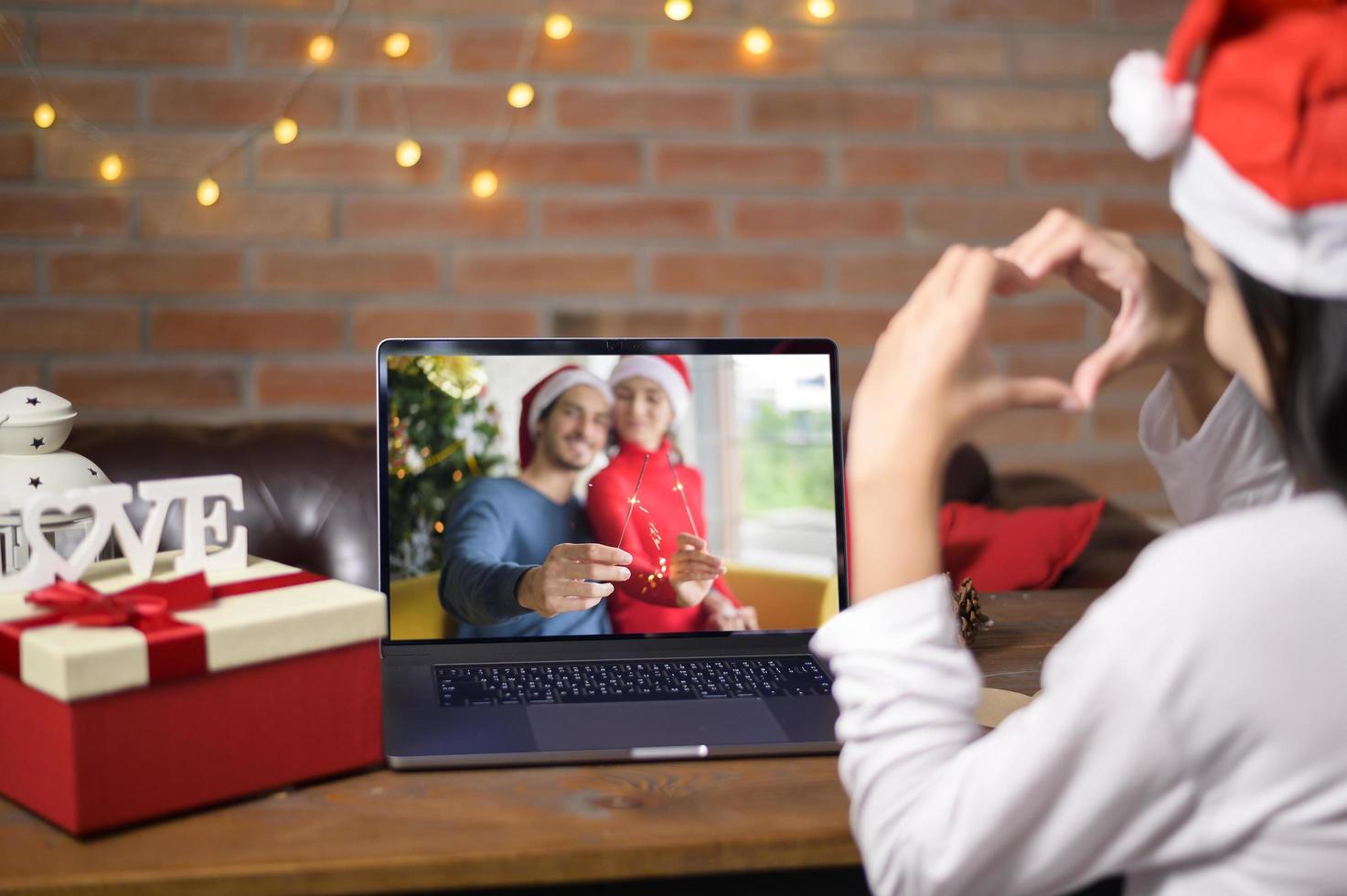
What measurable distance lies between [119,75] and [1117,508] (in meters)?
1.86

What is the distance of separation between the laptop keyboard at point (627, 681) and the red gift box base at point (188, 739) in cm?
14

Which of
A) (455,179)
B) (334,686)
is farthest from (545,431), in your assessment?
(455,179)

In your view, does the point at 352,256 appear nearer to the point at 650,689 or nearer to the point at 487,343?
the point at 487,343

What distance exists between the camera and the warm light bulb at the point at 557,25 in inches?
77.7

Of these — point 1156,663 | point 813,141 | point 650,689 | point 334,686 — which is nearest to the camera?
point 1156,663

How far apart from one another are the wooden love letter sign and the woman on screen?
34 centimetres

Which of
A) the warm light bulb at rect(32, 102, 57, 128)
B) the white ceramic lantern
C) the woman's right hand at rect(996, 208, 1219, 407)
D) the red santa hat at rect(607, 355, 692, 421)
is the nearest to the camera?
the woman's right hand at rect(996, 208, 1219, 407)

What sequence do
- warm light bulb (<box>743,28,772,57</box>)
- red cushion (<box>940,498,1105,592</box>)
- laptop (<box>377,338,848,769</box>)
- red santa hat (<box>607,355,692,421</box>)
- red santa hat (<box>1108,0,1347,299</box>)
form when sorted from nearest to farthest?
red santa hat (<box>1108,0,1347,299</box>), laptop (<box>377,338,848,769</box>), red santa hat (<box>607,355,692,421</box>), red cushion (<box>940,498,1105,592</box>), warm light bulb (<box>743,28,772,57</box>)

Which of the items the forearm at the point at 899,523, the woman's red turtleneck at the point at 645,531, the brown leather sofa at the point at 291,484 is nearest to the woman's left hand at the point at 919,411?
the forearm at the point at 899,523

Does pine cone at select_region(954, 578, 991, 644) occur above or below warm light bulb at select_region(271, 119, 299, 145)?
below

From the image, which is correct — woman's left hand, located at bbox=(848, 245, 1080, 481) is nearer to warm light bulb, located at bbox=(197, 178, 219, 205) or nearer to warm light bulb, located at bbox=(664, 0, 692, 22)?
warm light bulb, located at bbox=(664, 0, 692, 22)

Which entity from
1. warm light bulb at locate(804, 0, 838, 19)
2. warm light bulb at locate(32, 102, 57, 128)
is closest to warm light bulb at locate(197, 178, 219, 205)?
warm light bulb at locate(32, 102, 57, 128)

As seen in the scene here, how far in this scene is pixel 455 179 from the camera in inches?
→ 78.9

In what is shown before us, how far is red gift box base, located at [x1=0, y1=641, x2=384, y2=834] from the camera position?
0.71m
